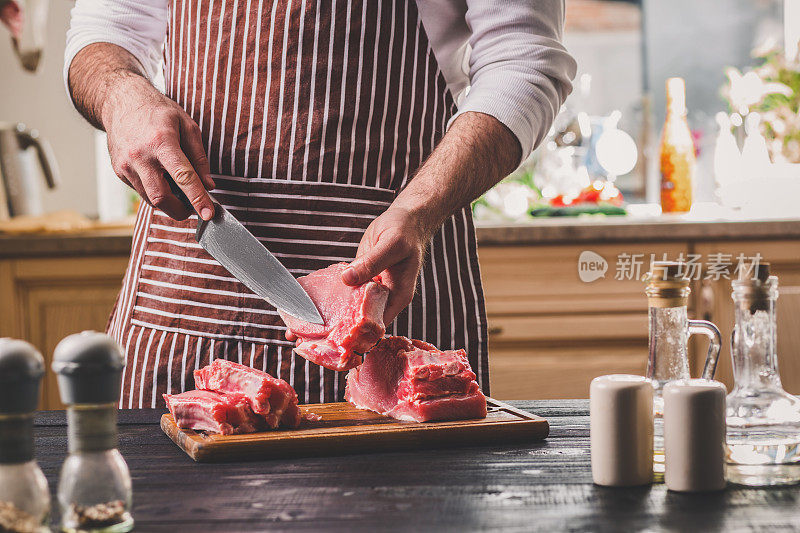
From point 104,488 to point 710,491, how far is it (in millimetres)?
527

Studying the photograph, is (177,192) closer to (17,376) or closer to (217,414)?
(217,414)

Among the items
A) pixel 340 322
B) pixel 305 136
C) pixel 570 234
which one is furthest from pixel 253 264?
pixel 570 234

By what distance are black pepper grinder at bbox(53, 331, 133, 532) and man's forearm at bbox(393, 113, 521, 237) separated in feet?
1.78

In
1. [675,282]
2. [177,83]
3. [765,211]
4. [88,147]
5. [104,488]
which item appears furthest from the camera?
[88,147]

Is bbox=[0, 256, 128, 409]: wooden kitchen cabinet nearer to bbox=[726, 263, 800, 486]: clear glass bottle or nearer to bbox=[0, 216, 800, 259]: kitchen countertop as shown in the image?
bbox=[0, 216, 800, 259]: kitchen countertop

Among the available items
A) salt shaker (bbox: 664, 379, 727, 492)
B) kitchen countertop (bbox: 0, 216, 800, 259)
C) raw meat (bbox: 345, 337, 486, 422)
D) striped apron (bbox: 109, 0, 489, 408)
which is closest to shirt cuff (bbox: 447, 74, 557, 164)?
striped apron (bbox: 109, 0, 489, 408)

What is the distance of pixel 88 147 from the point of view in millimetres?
3191

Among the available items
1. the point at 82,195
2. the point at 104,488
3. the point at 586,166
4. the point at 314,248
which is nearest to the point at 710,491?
the point at 104,488

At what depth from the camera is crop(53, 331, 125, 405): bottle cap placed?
2.37 ft

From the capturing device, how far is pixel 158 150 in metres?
1.27

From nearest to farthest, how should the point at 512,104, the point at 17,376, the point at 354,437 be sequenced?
1. the point at 17,376
2. the point at 354,437
3. the point at 512,104

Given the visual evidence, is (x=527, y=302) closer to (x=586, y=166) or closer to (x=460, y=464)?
(x=586, y=166)

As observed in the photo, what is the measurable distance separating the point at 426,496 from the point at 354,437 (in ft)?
0.71

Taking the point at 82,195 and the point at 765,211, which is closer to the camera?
the point at 765,211
